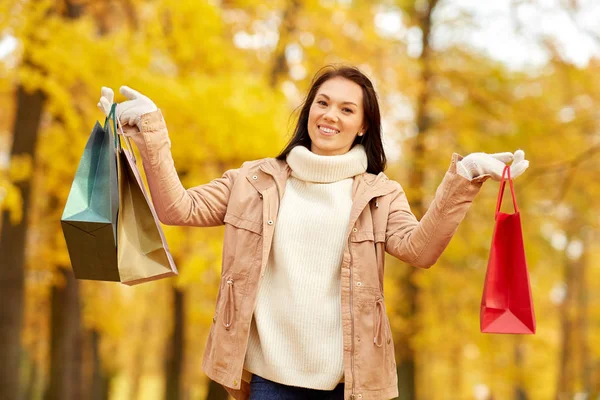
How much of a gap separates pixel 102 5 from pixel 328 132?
7388 mm

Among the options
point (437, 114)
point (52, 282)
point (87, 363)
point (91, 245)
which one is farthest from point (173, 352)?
point (91, 245)

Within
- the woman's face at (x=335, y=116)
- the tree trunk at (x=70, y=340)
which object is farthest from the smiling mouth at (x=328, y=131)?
the tree trunk at (x=70, y=340)

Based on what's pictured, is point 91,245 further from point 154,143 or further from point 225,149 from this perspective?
point 225,149

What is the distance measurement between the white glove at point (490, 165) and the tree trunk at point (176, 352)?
9497 mm

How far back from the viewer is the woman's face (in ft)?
9.14

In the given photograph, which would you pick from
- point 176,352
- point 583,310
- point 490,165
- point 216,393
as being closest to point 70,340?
point 176,352

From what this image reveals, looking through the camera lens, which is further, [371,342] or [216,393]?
[216,393]

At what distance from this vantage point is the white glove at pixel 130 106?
2.62 m

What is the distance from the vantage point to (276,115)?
23.4 ft

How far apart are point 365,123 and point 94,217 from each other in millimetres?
1080

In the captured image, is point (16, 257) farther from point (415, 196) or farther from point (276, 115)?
point (415, 196)

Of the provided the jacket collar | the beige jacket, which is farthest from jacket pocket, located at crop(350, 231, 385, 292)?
the jacket collar

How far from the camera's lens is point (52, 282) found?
437 inches

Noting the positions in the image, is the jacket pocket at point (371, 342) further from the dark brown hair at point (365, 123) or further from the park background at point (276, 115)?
the park background at point (276, 115)
